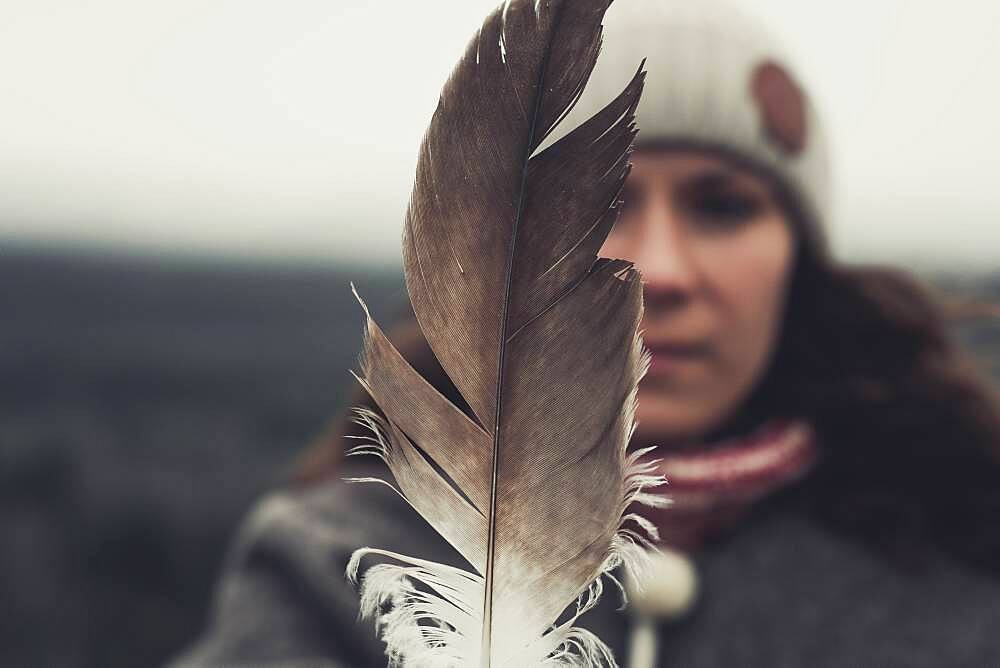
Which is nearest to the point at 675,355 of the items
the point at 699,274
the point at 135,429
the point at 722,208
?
the point at 699,274

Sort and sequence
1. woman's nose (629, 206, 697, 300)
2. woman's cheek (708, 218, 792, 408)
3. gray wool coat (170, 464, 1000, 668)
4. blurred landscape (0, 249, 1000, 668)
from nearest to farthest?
1. woman's nose (629, 206, 697, 300)
2. woman's cheek (708, 218, 792, 408)
3. gray wool coat (170, 464, 1000, 668)
4. blurred landscape (0, 249, 1000, 668)

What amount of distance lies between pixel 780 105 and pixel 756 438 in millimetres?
582

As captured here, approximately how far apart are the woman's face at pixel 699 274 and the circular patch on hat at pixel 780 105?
7 centimetres

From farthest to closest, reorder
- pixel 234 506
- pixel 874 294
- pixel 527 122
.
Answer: pixel 234 506
pixel 874 294
pixel 527 122

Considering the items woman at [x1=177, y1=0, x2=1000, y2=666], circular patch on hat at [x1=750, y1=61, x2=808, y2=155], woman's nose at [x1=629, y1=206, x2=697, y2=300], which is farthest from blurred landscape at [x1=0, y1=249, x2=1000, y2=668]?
woman's nose at [x1=629, y1=206, x2=697, y2=300]

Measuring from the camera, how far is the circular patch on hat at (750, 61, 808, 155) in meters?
1.14

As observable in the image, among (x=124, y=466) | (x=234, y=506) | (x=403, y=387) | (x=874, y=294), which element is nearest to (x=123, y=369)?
(x=124, y=466)

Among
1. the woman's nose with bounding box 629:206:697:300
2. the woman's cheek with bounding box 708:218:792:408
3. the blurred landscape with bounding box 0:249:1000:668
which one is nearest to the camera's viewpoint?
the woman's nose with bounding box 629:206:697:300

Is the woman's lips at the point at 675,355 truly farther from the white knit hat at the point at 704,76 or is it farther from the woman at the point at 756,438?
the white knit hat at the point at 704,76

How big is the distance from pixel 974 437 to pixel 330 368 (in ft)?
22.8

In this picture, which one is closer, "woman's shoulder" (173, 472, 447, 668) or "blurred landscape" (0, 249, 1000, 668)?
"woman's shoulder" (173, 472, 447, 668)

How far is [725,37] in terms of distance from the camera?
114 cm

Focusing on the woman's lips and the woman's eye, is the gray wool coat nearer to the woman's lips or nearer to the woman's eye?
the woman's lips

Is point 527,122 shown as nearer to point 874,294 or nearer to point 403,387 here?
point 403,387
